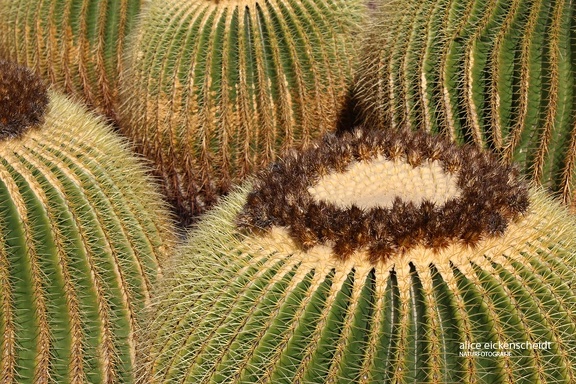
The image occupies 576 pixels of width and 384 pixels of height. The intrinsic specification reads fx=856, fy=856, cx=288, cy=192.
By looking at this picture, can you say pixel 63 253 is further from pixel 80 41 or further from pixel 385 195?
pixel 80 41

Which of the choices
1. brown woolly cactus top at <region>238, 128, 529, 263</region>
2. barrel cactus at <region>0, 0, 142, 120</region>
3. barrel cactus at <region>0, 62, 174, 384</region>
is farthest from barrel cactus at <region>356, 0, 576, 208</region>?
barrel cactus at <region>0, 0, 142, 120</region>

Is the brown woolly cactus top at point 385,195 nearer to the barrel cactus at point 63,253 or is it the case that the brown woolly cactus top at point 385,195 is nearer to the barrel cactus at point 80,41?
the barrel cactus at point 63,253

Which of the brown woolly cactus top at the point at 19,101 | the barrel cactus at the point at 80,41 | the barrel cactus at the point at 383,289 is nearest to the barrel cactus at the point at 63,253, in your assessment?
the brown woolly cactus top at the point at 19,101

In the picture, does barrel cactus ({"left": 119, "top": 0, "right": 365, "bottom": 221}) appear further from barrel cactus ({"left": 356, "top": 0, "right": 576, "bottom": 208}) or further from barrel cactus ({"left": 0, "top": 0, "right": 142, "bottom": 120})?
barrel cactus ({"left": 0, "top": 0, "right": 142, "bottom": 120})

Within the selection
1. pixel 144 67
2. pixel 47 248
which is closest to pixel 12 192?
pixel 47 248

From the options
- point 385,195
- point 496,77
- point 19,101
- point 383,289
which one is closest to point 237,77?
point 19,101

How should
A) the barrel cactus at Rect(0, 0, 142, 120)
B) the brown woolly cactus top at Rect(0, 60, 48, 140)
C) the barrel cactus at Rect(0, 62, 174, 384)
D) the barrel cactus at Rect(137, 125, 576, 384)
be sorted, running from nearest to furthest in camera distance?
the barrel cactus at Rect(137, 125, 576, 384) < the barrel cactus at Rect(0, 62, 174, 384) < the brown woolly cactus top at Rect(0, 60, 48, 140) < the barrel cactus at Rect(0, 0, 142, 120)

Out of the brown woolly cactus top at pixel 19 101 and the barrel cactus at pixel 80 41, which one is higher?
the brown woolly cactus top at pixel 19 101
